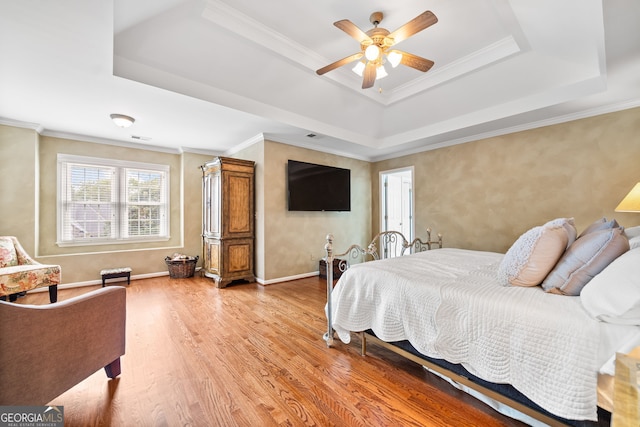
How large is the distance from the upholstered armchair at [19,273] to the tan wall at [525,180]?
5.60 m

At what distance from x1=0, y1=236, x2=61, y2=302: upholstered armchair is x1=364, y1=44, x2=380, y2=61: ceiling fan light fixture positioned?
170 inches

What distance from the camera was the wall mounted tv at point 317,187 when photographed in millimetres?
4484

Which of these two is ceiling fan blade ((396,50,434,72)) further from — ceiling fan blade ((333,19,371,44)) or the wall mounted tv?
the wall mounted tv

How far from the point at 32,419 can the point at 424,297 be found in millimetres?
2192

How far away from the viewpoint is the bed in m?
1.07

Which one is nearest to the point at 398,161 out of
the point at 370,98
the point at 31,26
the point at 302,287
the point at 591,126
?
the point at 370,98

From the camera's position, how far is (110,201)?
4.55m

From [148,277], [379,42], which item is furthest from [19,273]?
[379,42]

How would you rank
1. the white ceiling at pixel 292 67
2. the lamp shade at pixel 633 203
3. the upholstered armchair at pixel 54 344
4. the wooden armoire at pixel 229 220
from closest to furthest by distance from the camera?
the upholstered armchair at pixel 54 344 < the white ceiling at pixel 292 67 < the lamp shade at pixel 633 203 < the wooden armoire at pixel 229 220

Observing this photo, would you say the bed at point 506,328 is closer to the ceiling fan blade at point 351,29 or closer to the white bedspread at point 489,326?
the white bedspread at point 489,326

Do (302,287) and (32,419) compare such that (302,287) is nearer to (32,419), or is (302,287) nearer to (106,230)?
(32,419)

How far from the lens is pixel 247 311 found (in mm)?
3059

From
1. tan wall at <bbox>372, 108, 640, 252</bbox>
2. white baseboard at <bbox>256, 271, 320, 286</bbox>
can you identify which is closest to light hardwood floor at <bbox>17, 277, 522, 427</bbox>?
white baseboard at <bbox>256, 271, 320, 286</bbox>

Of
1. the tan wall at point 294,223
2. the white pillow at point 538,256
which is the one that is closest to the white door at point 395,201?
the tan wall at point 294,223
